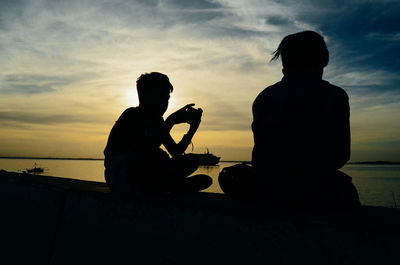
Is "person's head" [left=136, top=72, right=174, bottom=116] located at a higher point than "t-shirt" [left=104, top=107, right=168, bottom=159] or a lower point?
higher

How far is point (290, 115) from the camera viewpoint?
2033 mm

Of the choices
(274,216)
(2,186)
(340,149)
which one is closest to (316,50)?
(340,149)

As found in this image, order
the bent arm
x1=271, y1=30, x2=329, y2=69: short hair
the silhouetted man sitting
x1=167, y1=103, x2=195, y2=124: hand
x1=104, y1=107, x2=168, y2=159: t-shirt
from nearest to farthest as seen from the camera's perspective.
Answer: x1=271, y1=30, x2=329, y2=69: short hair → the silhouetted man sitting → x1=104, y1=107, x2=168, y2=159: t-shirt → x1=167, y1=103, x2=195, y2=124: hand → the bent arm

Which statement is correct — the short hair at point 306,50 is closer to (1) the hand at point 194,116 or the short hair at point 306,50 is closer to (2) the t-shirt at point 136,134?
(1) the hand at point 194,116

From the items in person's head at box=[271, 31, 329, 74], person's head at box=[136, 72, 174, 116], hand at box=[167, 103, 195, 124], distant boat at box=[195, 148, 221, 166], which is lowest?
distant boat at box=[195, 148, 221, 166]

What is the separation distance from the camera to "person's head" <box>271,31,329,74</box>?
2.17 meters

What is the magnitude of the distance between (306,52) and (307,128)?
61cm

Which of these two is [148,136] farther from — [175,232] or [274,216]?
[274,216]

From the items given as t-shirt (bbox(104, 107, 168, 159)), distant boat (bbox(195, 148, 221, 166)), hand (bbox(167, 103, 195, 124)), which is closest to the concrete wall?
t-shirt (bbox(104, 107, 168, 159))

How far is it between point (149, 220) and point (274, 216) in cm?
86

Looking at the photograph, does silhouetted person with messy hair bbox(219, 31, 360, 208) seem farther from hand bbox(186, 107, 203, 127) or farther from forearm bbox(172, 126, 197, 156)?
forearm bbox(172, 126, 197, 156)

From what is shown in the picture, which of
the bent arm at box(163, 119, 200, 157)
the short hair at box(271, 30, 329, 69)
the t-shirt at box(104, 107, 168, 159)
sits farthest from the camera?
the bent arm at box(163, 119, 200, 157)

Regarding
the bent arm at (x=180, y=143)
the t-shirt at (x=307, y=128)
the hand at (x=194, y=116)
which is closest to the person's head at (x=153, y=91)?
the hand at (x=194, y=116)

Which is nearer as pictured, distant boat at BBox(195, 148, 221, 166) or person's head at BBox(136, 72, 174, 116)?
person's head at BBox(136, 72, 174, 116)
